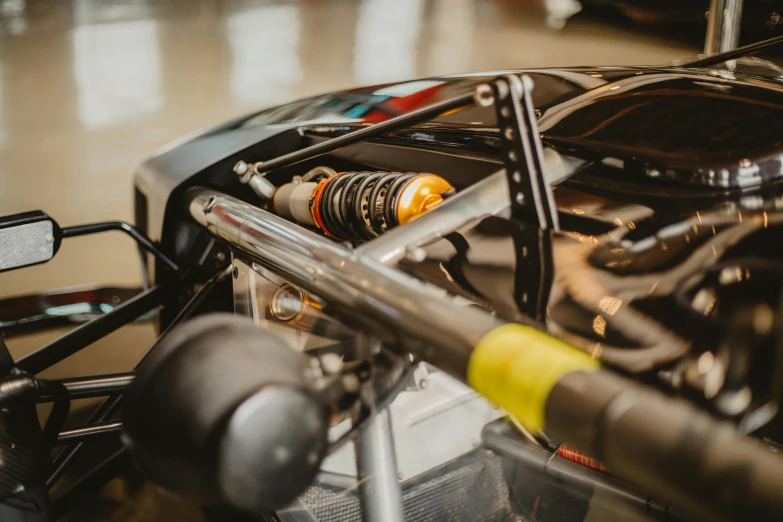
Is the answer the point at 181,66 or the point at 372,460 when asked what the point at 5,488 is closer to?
the point at 372,460

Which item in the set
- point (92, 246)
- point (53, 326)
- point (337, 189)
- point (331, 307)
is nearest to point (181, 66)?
point (92, 246)

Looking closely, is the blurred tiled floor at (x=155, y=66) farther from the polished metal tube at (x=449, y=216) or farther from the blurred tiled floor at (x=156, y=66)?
the polished metal tube at (x=449, y=216)

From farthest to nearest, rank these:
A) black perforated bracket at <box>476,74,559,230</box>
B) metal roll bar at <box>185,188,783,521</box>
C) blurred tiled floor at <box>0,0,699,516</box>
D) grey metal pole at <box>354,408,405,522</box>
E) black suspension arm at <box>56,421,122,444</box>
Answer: blurred tiled floor at <box>0,0,699,516</box> < black suspension arm at <box>56,421,122,444</box> < grey metal pole at <box>354,408,405,522</box> < black perforated bracket at <box>476,74,559,230</box> < metal roll bar at <box>185,188,783,521</box>

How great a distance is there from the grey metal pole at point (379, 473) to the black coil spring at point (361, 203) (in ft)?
0.75

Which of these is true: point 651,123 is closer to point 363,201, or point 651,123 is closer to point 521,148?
point 521,148

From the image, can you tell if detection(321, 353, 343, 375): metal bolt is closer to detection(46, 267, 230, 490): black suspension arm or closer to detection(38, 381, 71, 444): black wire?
detection(38, 381, 71, 444): black wire

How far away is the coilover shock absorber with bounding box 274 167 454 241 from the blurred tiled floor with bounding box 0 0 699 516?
99 centimetres

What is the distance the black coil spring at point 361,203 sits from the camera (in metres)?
0.86

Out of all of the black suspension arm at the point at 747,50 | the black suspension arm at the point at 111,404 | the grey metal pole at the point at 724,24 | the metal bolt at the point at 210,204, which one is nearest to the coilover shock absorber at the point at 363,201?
the metal bolt at the point at 210,204

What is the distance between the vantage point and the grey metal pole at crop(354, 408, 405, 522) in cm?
80

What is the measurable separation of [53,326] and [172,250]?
71cm

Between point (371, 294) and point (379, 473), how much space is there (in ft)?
0.94

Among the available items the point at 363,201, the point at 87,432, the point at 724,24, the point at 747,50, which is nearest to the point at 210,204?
the point at 363,201

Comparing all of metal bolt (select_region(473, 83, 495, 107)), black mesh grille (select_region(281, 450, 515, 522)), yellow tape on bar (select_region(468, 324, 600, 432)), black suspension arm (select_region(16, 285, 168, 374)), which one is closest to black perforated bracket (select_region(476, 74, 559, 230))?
metal bolt (select_region(473, 83, 495, 107))
